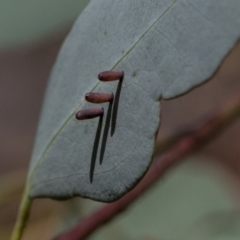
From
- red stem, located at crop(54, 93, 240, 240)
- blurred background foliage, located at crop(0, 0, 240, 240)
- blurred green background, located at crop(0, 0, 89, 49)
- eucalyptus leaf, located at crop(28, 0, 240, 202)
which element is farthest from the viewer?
blurred green background, located at crop(0, 0, 89, 49)

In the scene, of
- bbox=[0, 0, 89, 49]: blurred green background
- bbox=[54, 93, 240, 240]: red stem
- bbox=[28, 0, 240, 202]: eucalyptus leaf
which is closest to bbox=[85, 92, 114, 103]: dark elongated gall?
bbox=[28, 0, 240, 202]: eucalyptus leaf

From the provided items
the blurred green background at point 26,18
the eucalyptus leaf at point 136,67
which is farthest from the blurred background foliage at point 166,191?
the eucalyptus leaf at point 136,67

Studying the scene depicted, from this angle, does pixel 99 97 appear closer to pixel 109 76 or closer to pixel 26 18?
pixel 109 76

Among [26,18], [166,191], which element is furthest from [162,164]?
[26,18]

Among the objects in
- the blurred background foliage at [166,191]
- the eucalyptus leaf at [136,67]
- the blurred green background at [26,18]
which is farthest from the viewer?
the blurred green background at [26,18]

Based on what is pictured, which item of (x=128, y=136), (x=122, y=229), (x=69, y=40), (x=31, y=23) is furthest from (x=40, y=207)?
(x=128, y=136)

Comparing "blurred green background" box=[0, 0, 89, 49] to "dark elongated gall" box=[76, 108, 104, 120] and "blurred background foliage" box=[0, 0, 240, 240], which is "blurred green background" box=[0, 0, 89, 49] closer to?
"blurred background foliage" box=[0, 0, 240, 240]

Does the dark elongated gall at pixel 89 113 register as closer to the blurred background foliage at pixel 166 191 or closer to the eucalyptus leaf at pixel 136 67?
the eucalyptus leaf at pixel 136 67

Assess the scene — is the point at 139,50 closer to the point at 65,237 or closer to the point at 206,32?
the point at 206,32
